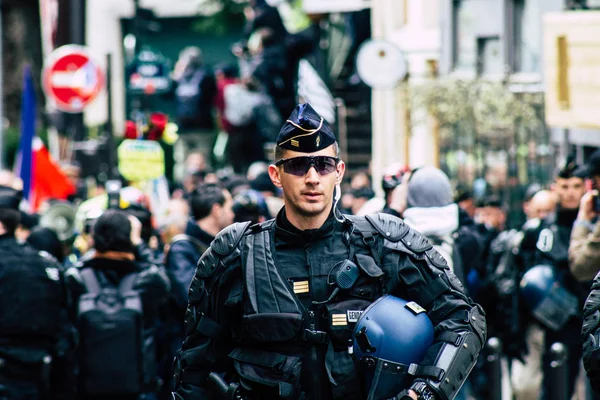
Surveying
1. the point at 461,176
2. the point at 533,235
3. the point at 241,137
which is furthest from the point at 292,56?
the point at 533,235

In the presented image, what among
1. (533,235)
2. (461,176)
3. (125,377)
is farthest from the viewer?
(461,176)

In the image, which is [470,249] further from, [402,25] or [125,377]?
[402,25]

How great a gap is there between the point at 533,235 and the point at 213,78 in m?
16.9

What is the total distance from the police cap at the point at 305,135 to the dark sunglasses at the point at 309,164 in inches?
1.7

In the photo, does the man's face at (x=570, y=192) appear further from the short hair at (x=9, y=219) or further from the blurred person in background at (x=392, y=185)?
the short hair at (x=9, y=219)

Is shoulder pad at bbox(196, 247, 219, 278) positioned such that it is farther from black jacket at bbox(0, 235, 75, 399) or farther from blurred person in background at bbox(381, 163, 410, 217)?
black jacket at bbox(0, 235, 75, 399)

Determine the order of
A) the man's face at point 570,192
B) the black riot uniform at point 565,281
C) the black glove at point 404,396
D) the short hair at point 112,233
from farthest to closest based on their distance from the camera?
the man's face at point 570,192, the black riot uniform at point 565,281, the short hair at point 112,233, the black glove at point 404,396

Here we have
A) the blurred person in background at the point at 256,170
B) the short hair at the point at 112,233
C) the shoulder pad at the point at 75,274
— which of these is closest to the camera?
the short hair at the point at 112,233

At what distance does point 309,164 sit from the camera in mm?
5590

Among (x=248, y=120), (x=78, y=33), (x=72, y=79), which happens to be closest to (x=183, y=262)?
(x=72, y=79)

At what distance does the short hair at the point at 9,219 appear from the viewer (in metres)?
9.10

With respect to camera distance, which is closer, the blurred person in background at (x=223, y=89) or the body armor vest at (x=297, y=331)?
the body armor vest at (x=297, y=331)

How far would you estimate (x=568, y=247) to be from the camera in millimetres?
9656

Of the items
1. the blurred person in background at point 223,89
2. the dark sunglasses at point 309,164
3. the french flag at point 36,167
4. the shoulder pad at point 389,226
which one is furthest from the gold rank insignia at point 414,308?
the blurred person in background at point 223,89
